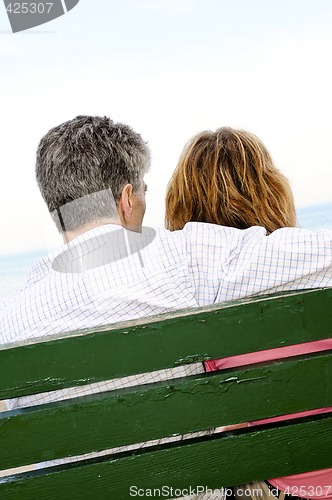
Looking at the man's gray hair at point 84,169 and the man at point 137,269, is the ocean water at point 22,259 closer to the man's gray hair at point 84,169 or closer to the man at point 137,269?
the man's gray hair at point 84,169

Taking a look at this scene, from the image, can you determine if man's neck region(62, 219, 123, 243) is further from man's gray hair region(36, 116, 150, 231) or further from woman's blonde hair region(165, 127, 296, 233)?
woman's blonde hair region(165, 127, 296, 233)

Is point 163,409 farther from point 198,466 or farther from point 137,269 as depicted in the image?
point 137,269

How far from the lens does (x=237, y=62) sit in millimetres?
24422

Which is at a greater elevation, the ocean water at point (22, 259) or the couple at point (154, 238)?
the couple at point (154, 238)

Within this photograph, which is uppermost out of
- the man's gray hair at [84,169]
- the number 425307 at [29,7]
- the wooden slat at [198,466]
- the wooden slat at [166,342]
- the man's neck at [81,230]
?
the number 425307 at [29,7]

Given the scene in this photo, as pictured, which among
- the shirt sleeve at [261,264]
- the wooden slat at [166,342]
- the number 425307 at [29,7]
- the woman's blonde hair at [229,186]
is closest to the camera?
the wooden slat at [166,342]

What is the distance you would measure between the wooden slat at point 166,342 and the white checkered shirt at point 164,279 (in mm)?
150

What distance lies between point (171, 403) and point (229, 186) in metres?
0.79

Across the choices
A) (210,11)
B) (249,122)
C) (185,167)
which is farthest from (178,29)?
(185,167)

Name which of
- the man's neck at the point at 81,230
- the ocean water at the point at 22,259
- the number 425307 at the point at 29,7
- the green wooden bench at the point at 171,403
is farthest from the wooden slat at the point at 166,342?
the ocean water at the point at 22,259

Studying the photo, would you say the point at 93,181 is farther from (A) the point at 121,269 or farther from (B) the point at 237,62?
(B) the point at 237,62

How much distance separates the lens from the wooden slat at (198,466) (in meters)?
1.34

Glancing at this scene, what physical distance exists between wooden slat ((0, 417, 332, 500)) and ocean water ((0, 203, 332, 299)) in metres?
11.0

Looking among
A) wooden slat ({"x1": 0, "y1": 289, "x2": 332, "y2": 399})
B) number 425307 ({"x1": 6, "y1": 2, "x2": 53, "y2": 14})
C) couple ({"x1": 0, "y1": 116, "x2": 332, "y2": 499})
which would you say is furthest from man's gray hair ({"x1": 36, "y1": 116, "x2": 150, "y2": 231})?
number 425307 ({"x1": 6, "y1": 2, "x2": 53, "y2": 14})
